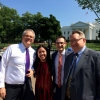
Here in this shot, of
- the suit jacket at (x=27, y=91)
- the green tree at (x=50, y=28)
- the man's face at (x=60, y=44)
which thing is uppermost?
the green tree at (x=50, y=28)

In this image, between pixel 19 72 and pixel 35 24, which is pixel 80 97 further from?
pixel 35 24

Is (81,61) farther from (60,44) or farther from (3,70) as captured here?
(3,70)

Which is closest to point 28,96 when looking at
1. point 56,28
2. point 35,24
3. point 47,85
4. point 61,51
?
point 47,85

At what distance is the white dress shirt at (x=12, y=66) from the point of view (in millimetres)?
3445

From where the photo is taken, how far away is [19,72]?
350 cm

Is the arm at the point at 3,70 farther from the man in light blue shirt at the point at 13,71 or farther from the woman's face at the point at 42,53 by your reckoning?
the woman's face at the point at 42,53

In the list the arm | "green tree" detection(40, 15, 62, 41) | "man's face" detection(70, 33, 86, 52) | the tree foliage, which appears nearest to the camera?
"man's face" detection(70, 33, 86, 52)

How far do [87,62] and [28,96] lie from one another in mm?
1736

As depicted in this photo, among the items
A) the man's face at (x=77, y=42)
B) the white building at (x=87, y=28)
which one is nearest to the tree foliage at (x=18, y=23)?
the white building at (x=87, y=28)

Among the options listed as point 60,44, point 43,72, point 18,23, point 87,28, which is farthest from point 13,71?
point 87,28

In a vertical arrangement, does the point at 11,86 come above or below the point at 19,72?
below

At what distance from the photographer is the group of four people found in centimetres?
273

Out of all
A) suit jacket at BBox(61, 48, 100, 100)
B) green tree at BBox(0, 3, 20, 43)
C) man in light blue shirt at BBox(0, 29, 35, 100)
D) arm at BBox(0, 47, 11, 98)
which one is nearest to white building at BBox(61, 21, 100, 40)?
green tree at BBox(0, 3, 20, 43)

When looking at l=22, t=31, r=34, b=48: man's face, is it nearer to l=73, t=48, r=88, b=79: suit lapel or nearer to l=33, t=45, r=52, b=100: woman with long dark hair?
l=33, t=45, r=52, b=100: woman with long dark hair
